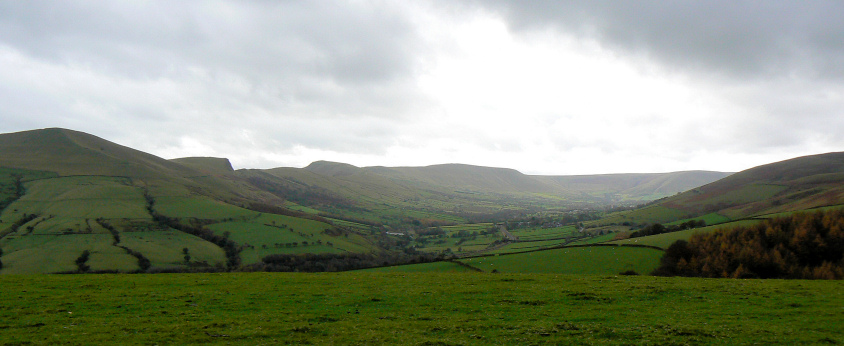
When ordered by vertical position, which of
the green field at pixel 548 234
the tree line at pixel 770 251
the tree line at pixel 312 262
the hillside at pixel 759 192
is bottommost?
the tree line at pixel 312 262

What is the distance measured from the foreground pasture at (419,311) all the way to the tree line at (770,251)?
1659 centimetres

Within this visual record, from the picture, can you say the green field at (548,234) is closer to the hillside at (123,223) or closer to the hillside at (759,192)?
the hillside at (759,192)

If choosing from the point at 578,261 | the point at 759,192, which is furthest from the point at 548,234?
the point at 759,192

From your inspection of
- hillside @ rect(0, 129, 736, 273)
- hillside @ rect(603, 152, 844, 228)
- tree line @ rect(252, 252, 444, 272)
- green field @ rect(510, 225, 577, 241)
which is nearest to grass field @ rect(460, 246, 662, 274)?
tree line @ rect(252, 252, 444, 272)

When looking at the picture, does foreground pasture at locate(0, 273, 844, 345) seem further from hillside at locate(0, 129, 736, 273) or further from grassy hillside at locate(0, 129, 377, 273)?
grassy hillside at locate(0, 129, 377, 273)

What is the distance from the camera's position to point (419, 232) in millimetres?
160500

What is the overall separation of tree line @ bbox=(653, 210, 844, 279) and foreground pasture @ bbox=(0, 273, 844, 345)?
16.6m

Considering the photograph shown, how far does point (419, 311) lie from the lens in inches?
827

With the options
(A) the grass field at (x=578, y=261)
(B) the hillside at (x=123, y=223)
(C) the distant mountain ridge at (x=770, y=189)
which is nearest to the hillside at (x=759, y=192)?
(C) the distant mountain ridge at (x=770, y=189)

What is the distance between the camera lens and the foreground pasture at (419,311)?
15.7 m

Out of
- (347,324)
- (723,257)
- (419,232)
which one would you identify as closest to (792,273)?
(723,257)

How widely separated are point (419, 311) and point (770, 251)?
4789 centimetres

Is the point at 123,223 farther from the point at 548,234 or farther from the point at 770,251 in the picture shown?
the point at 770,251

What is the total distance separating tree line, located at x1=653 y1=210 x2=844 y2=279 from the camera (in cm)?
4038
